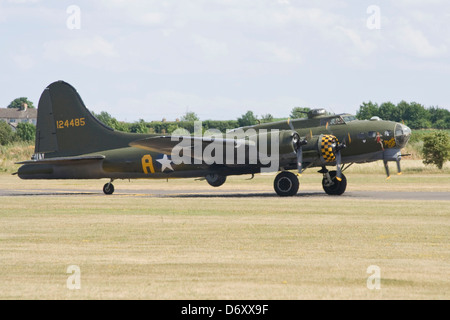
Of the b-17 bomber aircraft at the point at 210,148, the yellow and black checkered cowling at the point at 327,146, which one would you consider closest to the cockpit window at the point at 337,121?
the b-17 bomber aircraft at the point at 210,148

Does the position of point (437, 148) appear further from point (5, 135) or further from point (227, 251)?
point (5, 135)

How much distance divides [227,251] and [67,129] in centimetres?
2547

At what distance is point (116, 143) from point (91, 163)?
1.81m

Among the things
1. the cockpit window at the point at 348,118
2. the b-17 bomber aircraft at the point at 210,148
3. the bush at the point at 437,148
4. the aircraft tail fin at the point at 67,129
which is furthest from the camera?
the bush at the point at 437,148

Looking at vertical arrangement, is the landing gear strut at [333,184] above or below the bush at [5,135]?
below

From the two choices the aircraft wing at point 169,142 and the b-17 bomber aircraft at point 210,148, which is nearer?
the aircraft wing at point 169,142

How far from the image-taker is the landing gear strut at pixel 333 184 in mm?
36594

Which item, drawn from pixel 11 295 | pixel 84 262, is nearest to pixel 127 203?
pixel 84 262

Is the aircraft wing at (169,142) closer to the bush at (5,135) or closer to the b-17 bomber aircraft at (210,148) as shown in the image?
the b-17 bomber aircraft at (210,148)

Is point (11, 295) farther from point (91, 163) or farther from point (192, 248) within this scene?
point (91, 163)

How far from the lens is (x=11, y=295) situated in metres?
11.2

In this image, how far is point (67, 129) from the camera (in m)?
39.7

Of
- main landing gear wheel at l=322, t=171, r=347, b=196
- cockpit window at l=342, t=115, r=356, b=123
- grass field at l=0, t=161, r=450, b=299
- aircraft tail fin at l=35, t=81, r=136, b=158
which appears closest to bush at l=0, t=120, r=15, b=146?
aircraft tail fin at l=35, t=81, r=136, b=158
